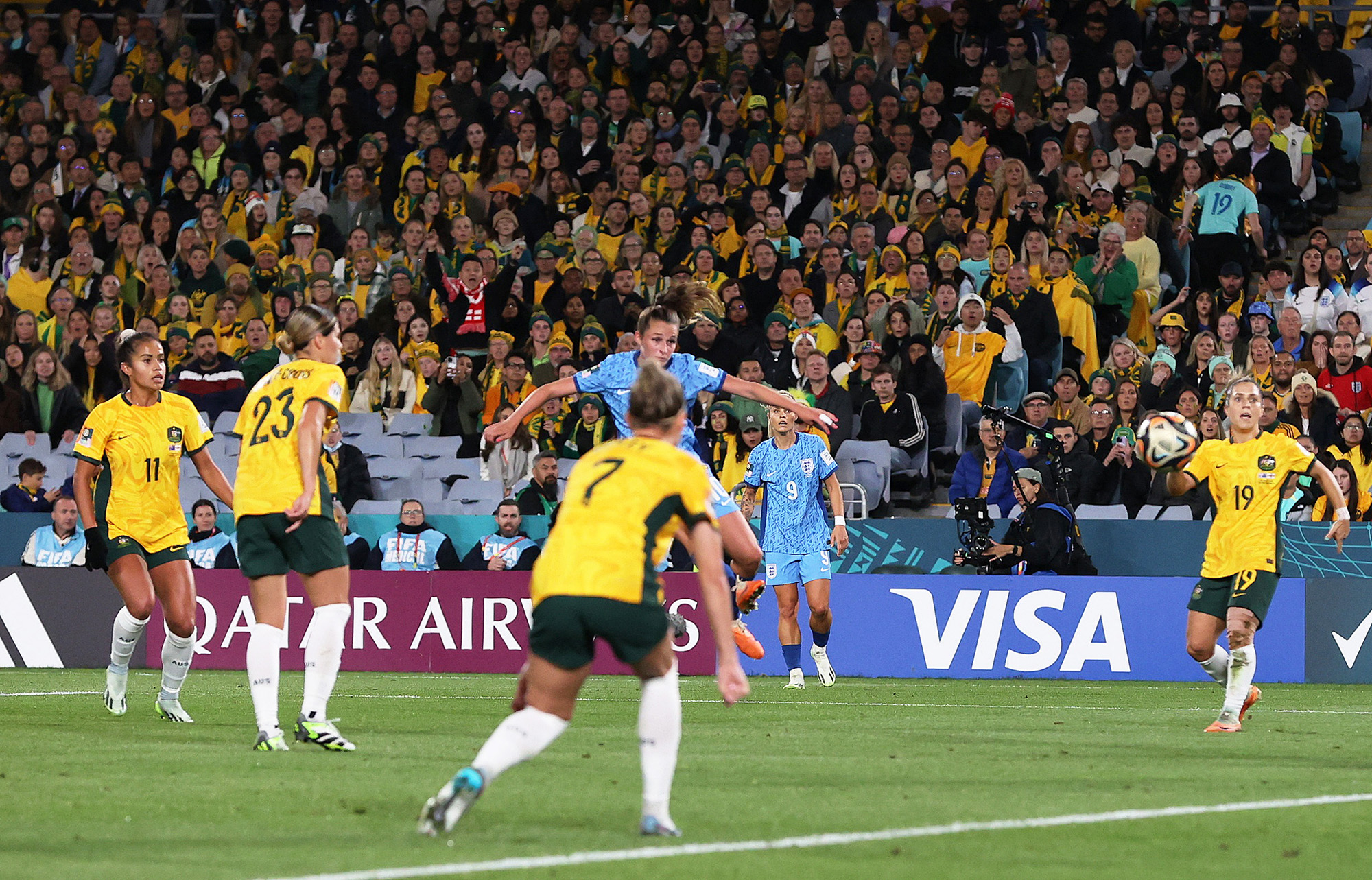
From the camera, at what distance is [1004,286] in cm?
1934

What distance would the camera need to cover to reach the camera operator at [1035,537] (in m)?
17.0

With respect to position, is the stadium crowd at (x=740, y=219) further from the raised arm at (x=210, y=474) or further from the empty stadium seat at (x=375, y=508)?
the raised arm at (x=210, y=474)

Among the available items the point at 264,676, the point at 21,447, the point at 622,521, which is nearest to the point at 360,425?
the point at 21,447

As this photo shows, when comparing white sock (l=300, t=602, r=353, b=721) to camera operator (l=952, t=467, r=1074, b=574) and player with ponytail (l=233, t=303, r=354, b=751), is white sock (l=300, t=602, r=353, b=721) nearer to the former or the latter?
player with ponytail (l=233, t=303, r=354, b=751)

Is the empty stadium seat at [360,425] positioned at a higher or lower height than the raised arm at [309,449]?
lower

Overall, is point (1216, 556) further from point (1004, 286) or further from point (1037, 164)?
point (1037, 164)

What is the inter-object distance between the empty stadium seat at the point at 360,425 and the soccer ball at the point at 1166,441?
35.5ft

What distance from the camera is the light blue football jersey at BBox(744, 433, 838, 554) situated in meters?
15.1

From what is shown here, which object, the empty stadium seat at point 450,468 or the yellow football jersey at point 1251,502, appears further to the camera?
the empty stadium seat at point 450,468

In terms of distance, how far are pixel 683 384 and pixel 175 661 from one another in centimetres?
378

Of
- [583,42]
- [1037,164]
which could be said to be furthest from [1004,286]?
[583,42]

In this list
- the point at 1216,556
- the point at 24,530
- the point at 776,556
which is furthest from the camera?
the point at 24,530

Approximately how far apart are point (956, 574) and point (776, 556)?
103 inches

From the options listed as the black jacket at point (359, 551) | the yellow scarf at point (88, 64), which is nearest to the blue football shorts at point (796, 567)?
the black jacket at point (359, 551)
